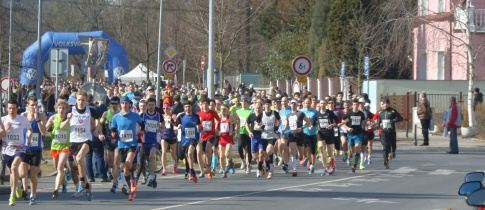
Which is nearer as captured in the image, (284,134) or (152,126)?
(152,126)

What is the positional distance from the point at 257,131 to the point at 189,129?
1.73 m

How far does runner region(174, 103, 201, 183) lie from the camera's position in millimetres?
18031

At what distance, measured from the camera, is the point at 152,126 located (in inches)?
637

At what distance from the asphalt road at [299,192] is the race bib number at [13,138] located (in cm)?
96

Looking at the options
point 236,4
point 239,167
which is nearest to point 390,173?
point 239,167

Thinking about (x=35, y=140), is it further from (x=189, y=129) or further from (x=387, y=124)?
(x=387, y=124)

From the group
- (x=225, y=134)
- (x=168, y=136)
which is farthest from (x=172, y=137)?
(x=225, y=134)

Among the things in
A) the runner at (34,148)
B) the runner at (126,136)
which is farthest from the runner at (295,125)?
the runner at (34,148)

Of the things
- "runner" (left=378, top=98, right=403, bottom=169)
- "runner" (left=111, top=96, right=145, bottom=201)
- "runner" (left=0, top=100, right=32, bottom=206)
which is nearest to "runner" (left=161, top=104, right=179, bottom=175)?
"runner" (left=111, top=96, right=145, bottom=201)

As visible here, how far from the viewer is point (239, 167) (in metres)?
22.1

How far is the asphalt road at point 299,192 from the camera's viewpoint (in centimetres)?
1375

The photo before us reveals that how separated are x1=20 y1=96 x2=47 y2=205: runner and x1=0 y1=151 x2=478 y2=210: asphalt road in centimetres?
33

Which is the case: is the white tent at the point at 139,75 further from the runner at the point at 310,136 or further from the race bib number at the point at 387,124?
the runner at the point at 310,136

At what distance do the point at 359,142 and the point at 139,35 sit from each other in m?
42.3
